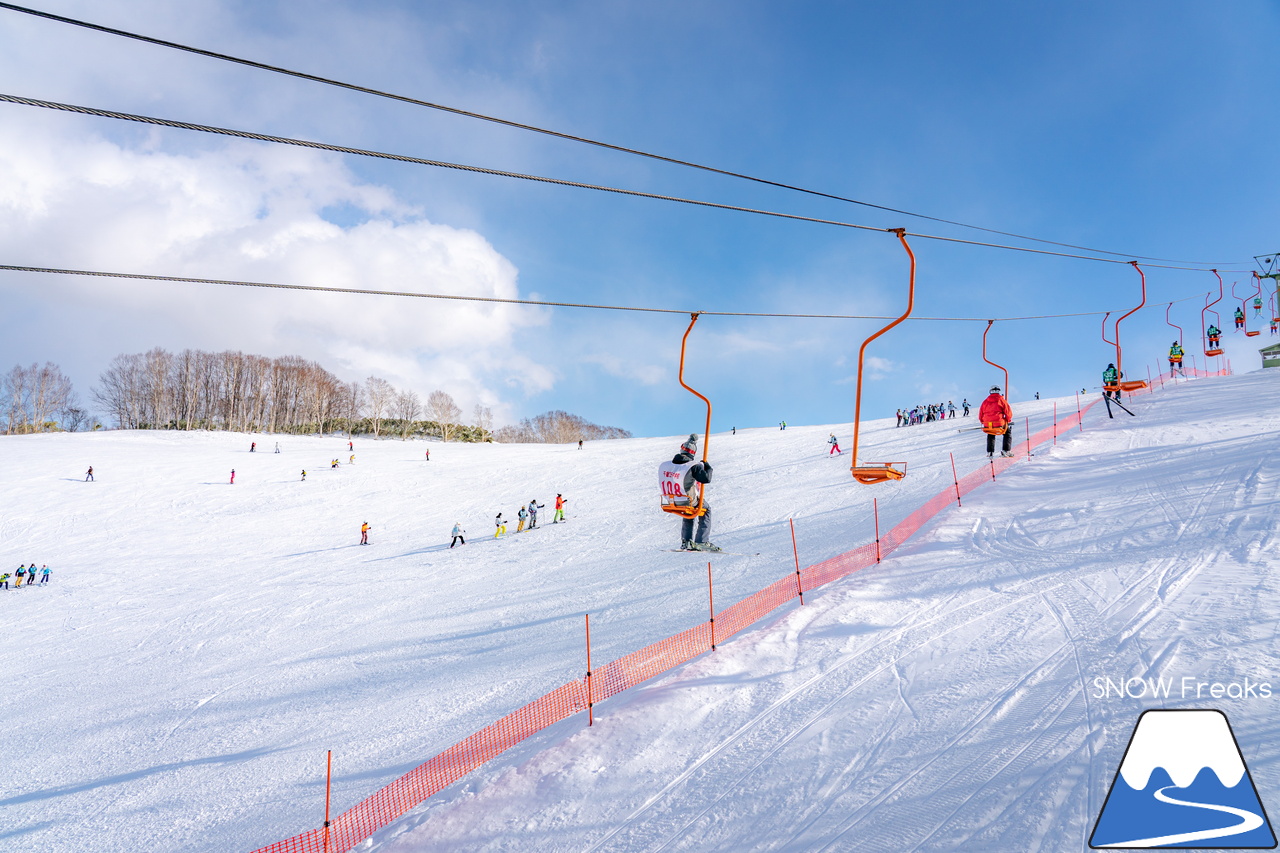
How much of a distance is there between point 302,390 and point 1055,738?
92.8 metres

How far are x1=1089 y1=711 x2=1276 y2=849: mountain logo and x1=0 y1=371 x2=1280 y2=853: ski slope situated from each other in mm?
142

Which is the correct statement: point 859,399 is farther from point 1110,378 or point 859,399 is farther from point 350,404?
point 350,404

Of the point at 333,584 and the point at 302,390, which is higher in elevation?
the point at 302,390

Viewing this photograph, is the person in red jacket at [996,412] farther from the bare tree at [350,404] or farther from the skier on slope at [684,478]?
the bare tree at [350,404]

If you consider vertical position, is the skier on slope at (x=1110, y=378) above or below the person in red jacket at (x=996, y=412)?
above

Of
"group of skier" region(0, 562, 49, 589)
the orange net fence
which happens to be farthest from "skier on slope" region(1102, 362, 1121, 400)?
"group of skier" region(0, 562, 49, 589)

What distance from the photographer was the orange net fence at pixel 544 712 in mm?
5766

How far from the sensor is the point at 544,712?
738 centimetres

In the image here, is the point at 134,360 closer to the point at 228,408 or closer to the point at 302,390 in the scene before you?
the point at 228,408

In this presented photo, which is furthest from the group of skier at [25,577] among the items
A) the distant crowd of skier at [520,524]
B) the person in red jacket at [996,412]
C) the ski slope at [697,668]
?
the person in red jacket at [996,412]

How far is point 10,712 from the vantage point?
34.7 ft

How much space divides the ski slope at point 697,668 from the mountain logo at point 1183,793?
0.14 m

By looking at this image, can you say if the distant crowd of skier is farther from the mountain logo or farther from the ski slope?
the mountain logo

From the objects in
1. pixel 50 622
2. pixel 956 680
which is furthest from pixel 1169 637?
pixel 50 622
